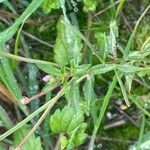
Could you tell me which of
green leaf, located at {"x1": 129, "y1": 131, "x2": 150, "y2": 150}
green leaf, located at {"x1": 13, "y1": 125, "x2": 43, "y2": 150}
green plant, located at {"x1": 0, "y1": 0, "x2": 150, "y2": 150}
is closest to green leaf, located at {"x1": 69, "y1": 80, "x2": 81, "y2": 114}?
green plant, located at {"x1": 0, "y1": 0, "x2": 150, "y2": 150}

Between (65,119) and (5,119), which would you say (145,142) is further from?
(5,119)

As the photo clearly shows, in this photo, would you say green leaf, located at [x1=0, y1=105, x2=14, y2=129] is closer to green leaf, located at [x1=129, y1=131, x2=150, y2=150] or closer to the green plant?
the green plant

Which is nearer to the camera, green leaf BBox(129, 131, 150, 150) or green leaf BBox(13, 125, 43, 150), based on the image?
green leaf BBox(13, 125, 43, 150)

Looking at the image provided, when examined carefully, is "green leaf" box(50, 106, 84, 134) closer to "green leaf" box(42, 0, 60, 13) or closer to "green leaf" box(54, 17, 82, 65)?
"green leaf" box(54, 17, 82, 65)

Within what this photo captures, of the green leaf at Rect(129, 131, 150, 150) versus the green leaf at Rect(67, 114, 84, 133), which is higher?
the green leaf at Rect(67, 114, 84, 133)

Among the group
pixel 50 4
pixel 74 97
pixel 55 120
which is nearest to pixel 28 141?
pixel 55 120

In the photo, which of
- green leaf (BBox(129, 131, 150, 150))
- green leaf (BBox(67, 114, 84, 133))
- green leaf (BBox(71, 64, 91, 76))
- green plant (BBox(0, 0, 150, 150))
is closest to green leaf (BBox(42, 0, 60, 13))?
green plant (BBox(0, 0, 150, 150))

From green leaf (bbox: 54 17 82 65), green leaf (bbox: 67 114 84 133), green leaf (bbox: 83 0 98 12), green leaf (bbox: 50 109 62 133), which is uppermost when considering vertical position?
green leaf (bbox: 83 0 98 12)

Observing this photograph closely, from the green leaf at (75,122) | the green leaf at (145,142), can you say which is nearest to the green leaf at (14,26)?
the green leaf at (75,122)
